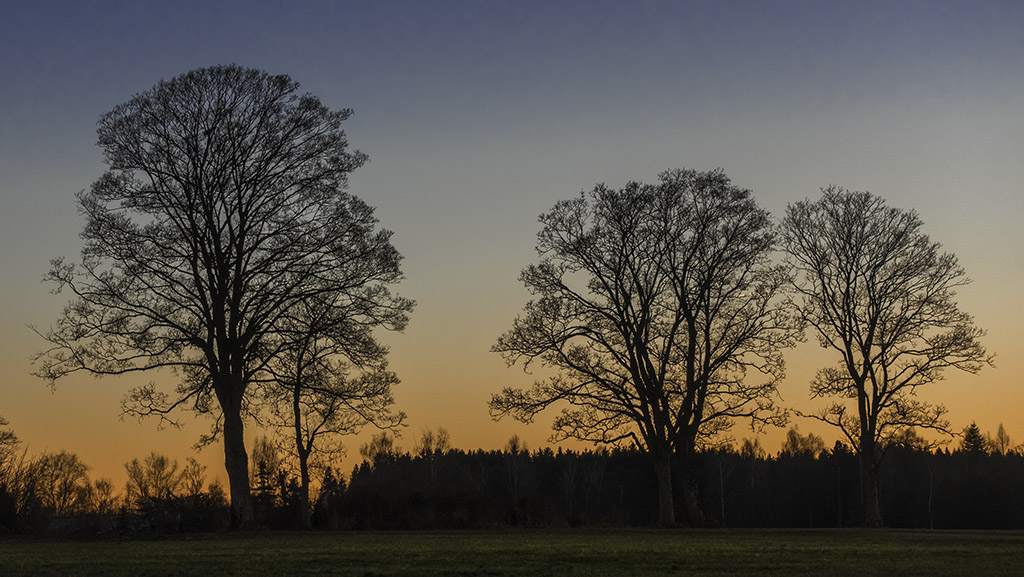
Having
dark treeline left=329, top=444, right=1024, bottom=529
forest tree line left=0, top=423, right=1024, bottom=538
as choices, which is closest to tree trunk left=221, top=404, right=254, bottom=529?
forest tree line left=0, top=423, right=1024, bottom=538

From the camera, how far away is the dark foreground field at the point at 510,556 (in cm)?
1359

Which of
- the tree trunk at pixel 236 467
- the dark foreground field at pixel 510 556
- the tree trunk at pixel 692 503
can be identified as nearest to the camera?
the dark foreground field at pixel 510 556

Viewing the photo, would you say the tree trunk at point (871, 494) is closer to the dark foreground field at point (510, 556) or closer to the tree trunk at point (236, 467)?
the dark foreground field at point (510, 556)

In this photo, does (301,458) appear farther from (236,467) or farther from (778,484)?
(778,484)

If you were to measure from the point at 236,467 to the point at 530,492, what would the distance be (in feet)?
195

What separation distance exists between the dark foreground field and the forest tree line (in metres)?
4.72

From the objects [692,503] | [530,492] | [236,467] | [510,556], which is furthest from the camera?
[530,492]

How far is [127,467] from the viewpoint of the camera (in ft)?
320

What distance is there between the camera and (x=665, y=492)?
30266 mm

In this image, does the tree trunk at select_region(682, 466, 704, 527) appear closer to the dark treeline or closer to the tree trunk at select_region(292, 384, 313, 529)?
the tree trunk at select_region(292, 384, 313, 529)

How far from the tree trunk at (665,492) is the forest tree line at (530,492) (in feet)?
5.01

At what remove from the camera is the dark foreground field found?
535 inches

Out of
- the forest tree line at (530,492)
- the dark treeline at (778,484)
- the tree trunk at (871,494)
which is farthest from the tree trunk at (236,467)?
the dark treeline at (778,484)

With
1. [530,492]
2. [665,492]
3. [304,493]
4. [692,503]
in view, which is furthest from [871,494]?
[530,492]
